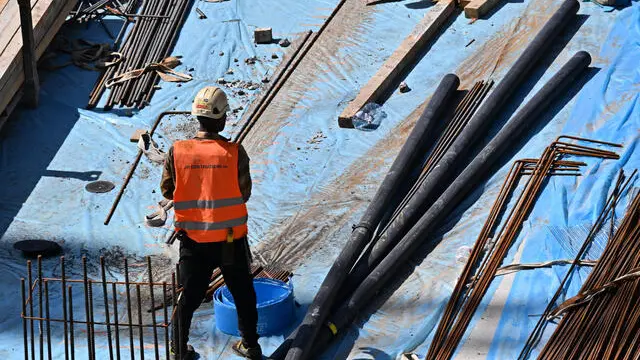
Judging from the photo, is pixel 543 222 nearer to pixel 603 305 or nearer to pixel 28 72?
pixel 603 305

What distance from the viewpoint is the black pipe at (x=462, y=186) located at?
7992 mm

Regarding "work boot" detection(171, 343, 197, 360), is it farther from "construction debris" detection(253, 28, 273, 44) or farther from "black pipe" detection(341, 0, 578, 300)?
"construction debris" detection(253, 28, 273, 44)

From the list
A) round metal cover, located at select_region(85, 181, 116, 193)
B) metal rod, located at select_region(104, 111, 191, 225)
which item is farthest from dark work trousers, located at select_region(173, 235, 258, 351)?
round metal cover, located at select_region(85, 181, 116, 193)

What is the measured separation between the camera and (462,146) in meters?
9.30

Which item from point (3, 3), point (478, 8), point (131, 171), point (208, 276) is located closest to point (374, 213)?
point (208, 276)

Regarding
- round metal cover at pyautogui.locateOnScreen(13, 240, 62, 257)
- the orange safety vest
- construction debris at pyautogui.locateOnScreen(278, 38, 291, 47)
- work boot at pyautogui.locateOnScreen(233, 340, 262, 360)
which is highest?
→ the orange safety vest

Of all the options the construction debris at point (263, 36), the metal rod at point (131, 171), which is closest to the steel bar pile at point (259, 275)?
the metal rod at point (131, 171)

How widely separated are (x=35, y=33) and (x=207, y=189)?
555 cm

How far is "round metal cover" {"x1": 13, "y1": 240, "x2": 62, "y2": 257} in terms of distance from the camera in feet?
31.0

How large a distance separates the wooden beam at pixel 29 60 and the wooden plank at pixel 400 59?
350 cm

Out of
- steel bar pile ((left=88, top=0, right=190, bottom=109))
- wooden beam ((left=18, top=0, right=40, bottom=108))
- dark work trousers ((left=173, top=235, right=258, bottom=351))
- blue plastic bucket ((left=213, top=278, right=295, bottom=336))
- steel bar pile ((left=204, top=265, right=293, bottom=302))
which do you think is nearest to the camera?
dark work trousers ((left=173, top=235, right=258, bottom=351))

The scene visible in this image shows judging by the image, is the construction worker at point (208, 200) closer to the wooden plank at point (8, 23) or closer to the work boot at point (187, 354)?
the work boot at point (187, 354)

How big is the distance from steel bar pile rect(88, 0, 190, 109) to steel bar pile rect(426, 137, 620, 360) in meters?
4.75

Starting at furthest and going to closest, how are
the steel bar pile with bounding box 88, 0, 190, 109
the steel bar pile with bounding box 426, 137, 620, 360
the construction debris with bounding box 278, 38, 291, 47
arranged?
the construction debris with bounding box 278, 38, 291, 47 → the steel bar pile with bounding box 88, 0, 190, 109 → the steel bar pile with bounding box 426, 137, 620, 360
